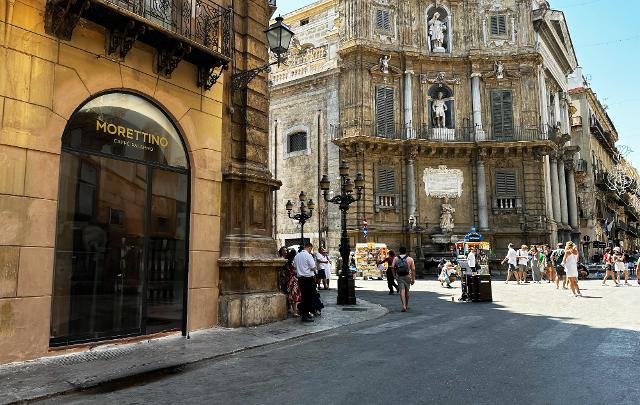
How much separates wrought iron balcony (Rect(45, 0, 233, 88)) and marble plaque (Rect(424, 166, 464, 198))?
22.3 meters

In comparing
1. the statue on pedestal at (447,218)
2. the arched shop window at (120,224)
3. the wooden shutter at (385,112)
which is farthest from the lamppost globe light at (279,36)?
the statue on pedestal at (447,218)

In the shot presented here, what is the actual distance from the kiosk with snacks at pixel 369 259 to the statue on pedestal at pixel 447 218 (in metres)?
4.88

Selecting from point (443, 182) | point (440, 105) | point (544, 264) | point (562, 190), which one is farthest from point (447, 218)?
point (562, 190)

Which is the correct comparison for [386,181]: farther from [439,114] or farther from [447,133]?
[439,114]

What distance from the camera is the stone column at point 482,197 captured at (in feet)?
99.2

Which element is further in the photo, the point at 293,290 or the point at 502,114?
the point at 502,114

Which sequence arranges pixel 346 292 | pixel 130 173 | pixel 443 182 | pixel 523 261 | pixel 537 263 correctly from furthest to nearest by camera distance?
pixel 443 182 → pixel 537 263 → pixel 523 261 → pixel 346 292 → pixel 130 173

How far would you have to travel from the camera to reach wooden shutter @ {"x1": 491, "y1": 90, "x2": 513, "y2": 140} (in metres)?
31.1

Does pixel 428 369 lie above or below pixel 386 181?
below

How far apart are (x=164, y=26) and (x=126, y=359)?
5.69 meters

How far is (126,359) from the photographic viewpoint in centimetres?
687

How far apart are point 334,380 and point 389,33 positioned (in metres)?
28.7

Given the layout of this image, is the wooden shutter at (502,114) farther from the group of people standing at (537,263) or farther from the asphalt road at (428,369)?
the asphalt road at (428,369)

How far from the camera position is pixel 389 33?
3128cm
